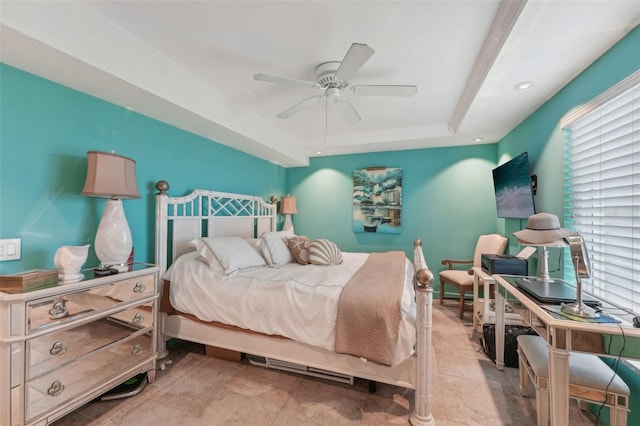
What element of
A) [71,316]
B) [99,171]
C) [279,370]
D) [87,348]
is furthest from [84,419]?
[99,171]

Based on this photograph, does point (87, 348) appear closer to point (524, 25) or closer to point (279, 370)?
point (279, 370)

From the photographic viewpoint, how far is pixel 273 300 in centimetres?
195

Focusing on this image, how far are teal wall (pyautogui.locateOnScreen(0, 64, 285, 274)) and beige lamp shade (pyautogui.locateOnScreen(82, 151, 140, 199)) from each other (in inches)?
9.9

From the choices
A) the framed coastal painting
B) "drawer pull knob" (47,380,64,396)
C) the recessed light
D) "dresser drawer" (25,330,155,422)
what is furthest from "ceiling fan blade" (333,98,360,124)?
"drawer pull knob" (47,380,64,396)

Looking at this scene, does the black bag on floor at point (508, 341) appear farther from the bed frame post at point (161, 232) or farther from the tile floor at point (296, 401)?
the bed frame post at point (161, 232)

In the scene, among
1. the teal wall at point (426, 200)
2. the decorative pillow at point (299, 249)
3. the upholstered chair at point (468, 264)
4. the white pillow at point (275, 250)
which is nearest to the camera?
the white pillow at point (275, 250)

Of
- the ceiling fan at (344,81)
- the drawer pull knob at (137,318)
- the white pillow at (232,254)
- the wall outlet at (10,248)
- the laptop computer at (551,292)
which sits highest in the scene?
the ceiling fan at (344,81)

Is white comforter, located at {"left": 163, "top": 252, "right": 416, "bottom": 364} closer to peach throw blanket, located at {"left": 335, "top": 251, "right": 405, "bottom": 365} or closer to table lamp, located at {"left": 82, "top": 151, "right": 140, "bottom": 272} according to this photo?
peach throw blanket, located at {"left": 335, "top": 251, "right": 405, "bottom": 365}

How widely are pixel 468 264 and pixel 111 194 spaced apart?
14.2ft

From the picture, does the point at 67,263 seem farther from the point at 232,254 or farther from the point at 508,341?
the point at 508,341

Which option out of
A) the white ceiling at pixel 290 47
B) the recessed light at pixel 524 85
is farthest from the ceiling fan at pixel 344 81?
the recessed light at pixel 524 85

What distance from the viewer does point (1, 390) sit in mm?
1286

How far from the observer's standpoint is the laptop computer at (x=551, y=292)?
1.47 metres

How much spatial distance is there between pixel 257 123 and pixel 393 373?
119 inches
